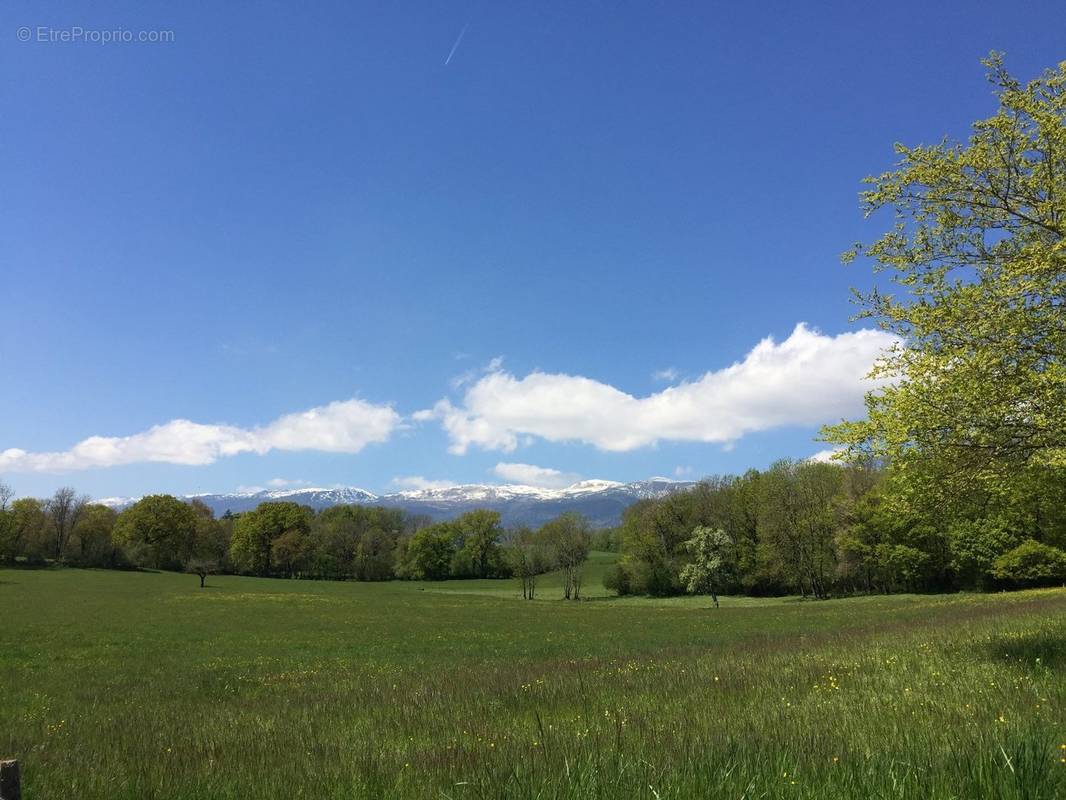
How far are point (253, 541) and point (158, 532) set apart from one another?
732 inches

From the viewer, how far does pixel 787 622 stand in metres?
42.4

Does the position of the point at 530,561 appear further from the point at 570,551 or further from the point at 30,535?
the point at 30,535

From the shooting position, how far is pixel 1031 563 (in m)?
65.9

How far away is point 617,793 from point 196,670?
2384cm

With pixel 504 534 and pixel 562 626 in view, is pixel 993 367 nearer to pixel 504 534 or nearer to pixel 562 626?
pixel 562 626

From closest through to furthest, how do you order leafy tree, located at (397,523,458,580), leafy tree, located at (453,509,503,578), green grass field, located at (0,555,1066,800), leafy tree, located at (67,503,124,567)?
green grass field, located at (0,555,1066,800)
leafy tree, located at (67,503,124,567)
leafy tree, located at (397,523,458,580)
leafy tree, located at (453,509,503,578)

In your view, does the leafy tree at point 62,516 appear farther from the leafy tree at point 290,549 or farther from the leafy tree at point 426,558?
the leafy tree at point 426,558

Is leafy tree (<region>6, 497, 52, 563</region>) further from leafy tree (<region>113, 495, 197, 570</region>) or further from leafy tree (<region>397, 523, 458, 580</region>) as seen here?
leafy tree (<region>397, 523, 458, 580</region>)

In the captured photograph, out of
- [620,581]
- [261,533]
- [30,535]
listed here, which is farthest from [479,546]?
[30,535]

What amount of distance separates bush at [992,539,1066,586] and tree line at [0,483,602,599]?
67.0m

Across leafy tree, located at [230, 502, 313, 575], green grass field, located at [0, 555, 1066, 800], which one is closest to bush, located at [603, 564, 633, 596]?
leafy tree, located at [230, 502, 313, 575]

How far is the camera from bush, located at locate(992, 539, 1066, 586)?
64250 mm

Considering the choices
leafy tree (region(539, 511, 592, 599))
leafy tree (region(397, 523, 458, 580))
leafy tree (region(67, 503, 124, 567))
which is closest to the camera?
leafy tree (region(539, 511, 592, 599))

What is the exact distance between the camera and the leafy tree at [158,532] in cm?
12706
